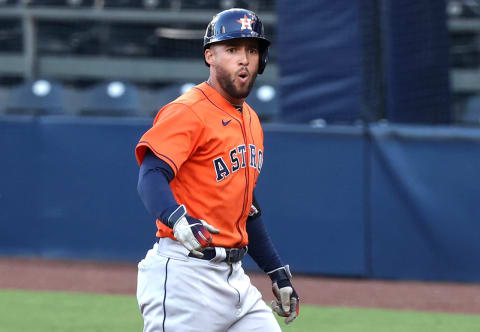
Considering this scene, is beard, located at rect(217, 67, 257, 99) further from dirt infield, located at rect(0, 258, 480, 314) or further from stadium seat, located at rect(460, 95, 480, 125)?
stadium seat, located at rect(460, 95, 480, 125)

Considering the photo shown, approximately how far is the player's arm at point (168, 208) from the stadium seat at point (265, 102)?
6.41m

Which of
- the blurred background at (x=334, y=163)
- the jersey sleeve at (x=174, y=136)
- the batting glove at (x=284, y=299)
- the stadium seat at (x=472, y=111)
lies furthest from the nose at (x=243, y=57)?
the stadium seat at (x=472, y=111)

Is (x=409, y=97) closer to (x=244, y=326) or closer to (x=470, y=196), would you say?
(x=470, y=196)

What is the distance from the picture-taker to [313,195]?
779 cm

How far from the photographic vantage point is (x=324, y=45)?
7891 millimetres

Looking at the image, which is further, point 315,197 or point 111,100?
point 111,100

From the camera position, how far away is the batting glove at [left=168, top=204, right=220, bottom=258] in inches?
111

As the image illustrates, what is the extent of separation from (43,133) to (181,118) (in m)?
5.52

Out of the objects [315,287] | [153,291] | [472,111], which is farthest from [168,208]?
[472,111]

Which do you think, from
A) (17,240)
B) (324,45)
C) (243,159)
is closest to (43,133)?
(17,240)

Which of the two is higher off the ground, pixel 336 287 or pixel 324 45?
pixel 324 45

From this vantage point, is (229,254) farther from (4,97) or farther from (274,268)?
(4,97)

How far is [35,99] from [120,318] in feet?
15.0

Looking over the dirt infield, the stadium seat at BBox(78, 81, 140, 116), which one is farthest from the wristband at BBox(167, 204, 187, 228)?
the stadium seat at BBox(78, 81, 140, 116)
